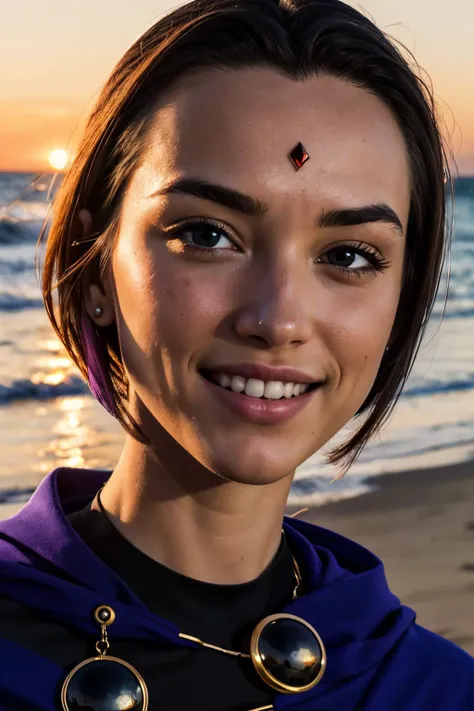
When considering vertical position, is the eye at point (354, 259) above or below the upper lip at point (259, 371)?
above

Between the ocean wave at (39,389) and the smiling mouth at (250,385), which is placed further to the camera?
the ocean wave at (39,389)

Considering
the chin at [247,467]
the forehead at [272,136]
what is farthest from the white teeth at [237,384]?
the forehead at [272,136]

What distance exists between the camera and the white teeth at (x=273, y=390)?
2033mm

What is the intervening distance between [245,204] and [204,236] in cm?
9

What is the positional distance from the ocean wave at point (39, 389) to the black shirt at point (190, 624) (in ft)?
18.7

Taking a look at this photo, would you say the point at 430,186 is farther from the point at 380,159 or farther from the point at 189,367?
the point at 189,367

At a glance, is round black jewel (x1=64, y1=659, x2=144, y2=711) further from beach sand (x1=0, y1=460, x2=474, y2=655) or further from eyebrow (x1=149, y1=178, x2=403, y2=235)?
beach sand (x1=0, y1=460, x2=474, y2=655)

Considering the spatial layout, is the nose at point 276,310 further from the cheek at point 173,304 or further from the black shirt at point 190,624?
the black shirt at point 190,624

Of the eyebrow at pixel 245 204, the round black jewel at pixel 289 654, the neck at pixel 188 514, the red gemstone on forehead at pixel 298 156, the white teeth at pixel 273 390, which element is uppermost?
the red gemstone on forehead at pixel 298 156

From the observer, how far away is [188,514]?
7.30 ft

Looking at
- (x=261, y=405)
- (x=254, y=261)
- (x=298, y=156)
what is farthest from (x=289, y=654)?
(x=298, y=156)

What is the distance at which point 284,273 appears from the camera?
6.60ft

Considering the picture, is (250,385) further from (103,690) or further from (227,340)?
(103,690)

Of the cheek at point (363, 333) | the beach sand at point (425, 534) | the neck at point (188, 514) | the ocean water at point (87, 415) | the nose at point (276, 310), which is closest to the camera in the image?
the nose at point (276, 310)
